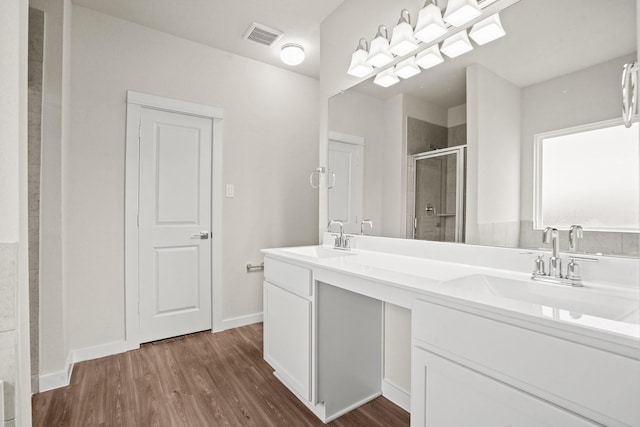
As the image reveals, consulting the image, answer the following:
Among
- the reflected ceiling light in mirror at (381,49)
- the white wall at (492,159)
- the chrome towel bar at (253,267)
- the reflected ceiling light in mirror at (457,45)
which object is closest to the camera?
the white wall at (492,159)

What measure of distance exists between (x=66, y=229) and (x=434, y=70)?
2.56m

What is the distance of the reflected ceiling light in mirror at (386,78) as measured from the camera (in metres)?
1.89

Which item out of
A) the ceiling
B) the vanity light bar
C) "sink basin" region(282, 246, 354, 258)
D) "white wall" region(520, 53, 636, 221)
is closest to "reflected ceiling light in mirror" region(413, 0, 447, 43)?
the vanity light bar

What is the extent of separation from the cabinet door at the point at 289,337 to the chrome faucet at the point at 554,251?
1.07 meters

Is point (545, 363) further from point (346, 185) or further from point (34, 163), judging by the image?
point (34, 163)

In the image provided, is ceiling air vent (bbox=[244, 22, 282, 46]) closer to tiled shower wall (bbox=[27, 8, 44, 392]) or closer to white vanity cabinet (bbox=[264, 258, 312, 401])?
tiled shower wall (bbox=[27, 8, 44, 392])

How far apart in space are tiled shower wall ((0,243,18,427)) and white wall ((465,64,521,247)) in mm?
1632

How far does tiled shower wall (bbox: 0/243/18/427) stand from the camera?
0.74 metres

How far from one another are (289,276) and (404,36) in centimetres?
148

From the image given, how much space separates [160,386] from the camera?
6.35 feet

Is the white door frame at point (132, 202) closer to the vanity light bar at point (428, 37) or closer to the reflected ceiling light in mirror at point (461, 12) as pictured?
the vanity light bar at point (428, 37)

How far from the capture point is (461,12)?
1.44 m

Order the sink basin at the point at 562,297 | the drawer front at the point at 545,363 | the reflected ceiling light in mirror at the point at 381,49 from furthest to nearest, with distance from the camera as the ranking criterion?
1. the reflected ceiling light in mirror at the point at 381,49
2. the sink basin at the point at 562,297
3. the drawer front at the point at 545,363

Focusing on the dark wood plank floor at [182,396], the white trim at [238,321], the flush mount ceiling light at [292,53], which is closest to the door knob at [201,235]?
the white trim at [238,321]
